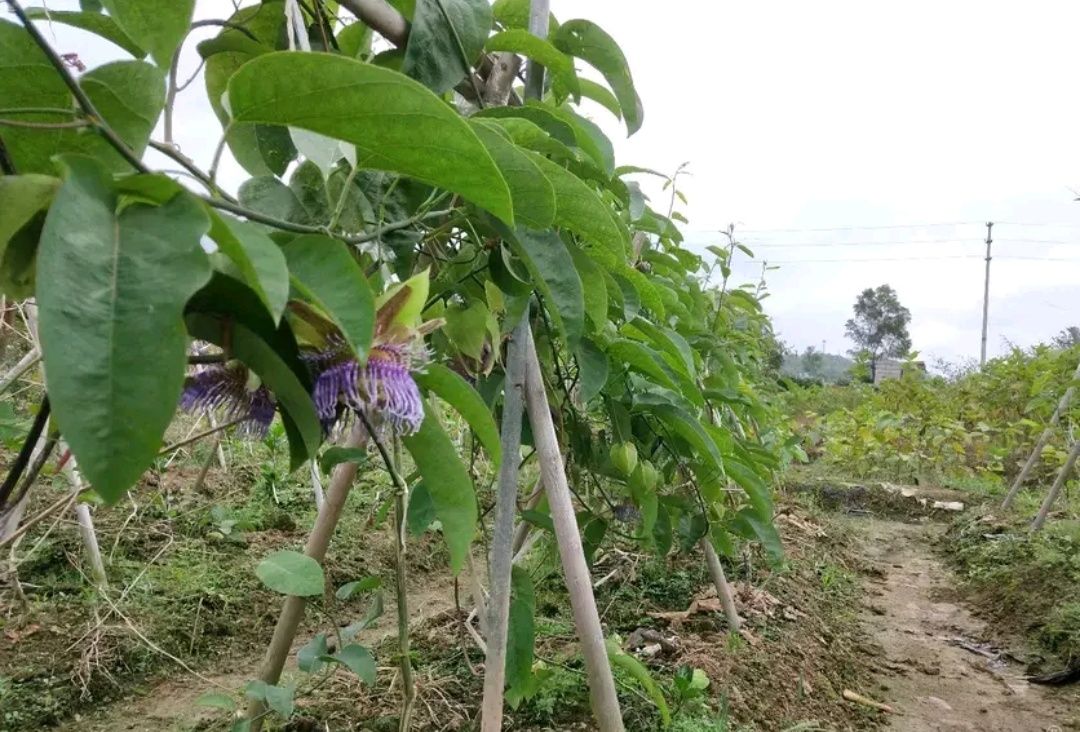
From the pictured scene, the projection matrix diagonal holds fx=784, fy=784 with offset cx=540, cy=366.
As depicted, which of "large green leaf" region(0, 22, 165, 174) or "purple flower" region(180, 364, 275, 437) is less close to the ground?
"large green leaf" region(0, 22, 165, 174)

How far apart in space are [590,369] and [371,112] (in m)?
0.67

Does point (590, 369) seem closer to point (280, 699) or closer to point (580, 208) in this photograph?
point (580, 208)

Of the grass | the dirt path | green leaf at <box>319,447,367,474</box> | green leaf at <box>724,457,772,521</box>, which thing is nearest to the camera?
green leaf at <box>319,447,367,474</box>

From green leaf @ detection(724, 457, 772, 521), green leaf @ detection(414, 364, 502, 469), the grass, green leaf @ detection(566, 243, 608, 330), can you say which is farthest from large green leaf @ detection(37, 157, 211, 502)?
the grass

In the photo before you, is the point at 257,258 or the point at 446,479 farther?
the point at 446,479

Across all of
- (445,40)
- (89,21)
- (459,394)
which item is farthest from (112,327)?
(445,40)

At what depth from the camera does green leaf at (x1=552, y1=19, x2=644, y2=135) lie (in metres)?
1.01

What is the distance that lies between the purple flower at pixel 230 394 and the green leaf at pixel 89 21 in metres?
0.31

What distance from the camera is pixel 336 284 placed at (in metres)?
0.42

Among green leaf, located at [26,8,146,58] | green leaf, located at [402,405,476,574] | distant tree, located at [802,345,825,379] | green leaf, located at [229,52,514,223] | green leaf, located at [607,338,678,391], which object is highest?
distant tree, located at [802,345,825,379]

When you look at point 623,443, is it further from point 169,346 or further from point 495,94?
point 169,346

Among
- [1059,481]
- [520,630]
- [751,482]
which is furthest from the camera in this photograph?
[1059,481]

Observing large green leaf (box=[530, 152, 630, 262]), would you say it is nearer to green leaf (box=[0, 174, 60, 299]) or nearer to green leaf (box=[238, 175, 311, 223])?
green leaf (box=[238, 175, 311, 223])

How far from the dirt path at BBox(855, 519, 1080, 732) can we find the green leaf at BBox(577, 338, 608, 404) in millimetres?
1598
